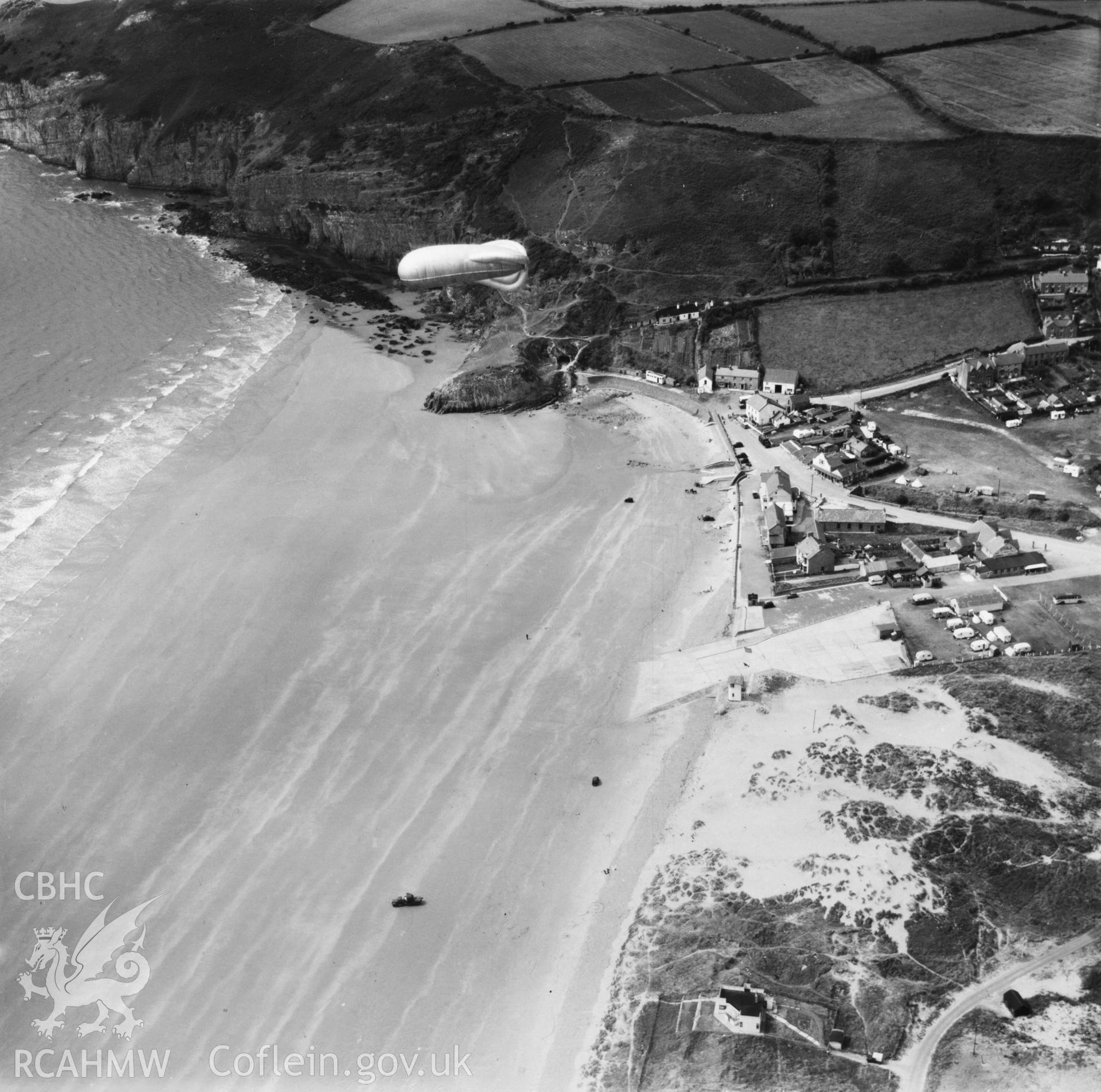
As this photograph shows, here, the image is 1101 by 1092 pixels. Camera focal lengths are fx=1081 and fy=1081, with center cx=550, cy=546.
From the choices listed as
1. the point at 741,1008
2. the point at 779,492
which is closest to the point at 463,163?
the point at 779,492

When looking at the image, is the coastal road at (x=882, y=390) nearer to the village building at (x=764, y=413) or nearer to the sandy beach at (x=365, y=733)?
the village building at (x=764, y=413)

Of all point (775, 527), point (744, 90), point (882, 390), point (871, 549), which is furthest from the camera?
point (744, 90)

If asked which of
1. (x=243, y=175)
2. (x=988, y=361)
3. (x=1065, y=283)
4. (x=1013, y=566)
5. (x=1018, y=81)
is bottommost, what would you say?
(x=1013, y=566)

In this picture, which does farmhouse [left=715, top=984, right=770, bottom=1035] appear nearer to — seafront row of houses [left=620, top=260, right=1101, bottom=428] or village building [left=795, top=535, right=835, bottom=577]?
village building [left=795, top=535, right=835, bottom=577]

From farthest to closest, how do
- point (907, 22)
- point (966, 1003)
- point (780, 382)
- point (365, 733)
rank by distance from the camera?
point (907, 22) < point (780, 382) < point (365, 733) < point (966, 1003)

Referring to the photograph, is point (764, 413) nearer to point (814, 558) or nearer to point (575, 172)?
point (814, 558)

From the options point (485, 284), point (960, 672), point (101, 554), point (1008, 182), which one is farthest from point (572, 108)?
point (960, 672)

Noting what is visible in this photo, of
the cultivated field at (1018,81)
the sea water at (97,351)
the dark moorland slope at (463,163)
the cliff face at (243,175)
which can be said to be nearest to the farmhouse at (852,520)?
the dark moorland slope at (463,163)

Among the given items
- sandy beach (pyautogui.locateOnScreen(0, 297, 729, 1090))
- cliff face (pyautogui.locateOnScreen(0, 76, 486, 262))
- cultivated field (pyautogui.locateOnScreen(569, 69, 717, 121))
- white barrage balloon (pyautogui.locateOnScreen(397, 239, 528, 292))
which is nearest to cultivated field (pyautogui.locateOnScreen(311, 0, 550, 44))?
cliff face (pyautogui.locateOnScreen(0, 76, 486, 262))
